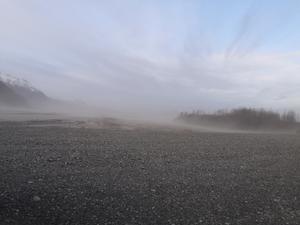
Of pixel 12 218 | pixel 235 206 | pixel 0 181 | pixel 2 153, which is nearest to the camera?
pixel 12 218

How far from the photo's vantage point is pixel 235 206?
791 cm

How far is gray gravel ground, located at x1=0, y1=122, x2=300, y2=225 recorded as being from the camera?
704 centimetres

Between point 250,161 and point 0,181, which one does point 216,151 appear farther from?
point 0,181

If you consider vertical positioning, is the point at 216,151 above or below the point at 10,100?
below

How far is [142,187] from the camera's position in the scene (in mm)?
8906

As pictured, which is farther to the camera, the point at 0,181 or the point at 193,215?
the point at 0,181

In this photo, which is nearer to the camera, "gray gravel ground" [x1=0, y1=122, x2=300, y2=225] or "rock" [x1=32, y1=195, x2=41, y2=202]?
"gray gravel ground" [x1=0, y1=122, x2=300, y2=225]

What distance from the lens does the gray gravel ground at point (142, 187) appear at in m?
7.04

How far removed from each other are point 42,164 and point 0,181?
7.38 feet

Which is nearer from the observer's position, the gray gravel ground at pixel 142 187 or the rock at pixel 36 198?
the gray gravel ground at pixel 142 187

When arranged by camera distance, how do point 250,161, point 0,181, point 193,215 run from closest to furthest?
point 193,215, point 0,181, point 250,161

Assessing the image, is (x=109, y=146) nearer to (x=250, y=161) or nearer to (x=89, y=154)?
(x=89, y=154)

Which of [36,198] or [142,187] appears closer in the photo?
[36,198]

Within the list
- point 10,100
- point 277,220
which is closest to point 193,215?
point 277,220
